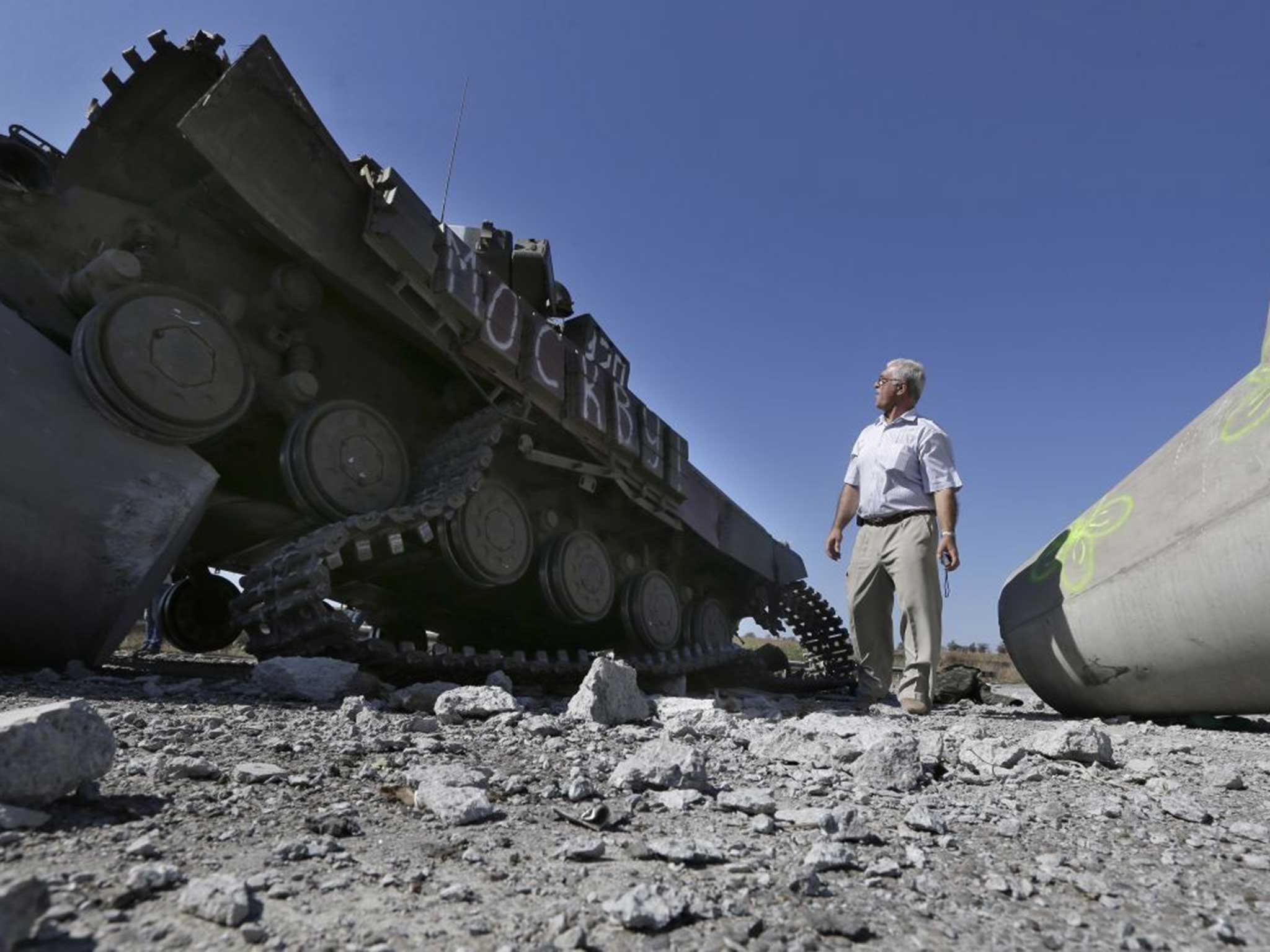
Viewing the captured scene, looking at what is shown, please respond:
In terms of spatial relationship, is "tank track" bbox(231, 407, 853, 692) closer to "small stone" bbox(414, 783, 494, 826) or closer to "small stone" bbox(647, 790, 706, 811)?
"small stone" bbox(414, 783, 494, 826)

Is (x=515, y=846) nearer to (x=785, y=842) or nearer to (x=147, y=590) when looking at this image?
(x=785, y=842)

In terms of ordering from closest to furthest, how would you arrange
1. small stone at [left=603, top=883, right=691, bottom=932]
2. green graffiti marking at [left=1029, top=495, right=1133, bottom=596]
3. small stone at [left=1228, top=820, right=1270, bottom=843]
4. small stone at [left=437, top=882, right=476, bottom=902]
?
small stone at [left=603, top=883, right=691, bottom=932] → small stone at [left=437, top=882, right=476, bottom=902] → small stone at [left=1228, top=820, right=1270, bottom=843] → green graffiti marking at [left=1029, top=495, right=1133, bottom=596]

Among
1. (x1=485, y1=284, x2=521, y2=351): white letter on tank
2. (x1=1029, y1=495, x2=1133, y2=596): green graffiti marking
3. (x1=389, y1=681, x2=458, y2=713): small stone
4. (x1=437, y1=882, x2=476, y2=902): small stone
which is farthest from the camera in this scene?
(x1=485, y1=284, x2=521, y2=351): white letter on tank

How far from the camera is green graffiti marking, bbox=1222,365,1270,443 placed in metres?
4.19

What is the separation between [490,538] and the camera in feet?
21.7

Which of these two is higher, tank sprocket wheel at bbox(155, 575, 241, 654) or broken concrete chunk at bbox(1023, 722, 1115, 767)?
tank sprocket wheel at bbox(155, 575, 241, 654)

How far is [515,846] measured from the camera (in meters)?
1.84

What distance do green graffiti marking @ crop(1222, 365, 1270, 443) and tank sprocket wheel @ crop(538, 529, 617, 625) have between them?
4.73 meters

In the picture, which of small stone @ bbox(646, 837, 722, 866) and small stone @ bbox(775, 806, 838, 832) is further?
small stone @ bbox(775, 806, 838, 832)

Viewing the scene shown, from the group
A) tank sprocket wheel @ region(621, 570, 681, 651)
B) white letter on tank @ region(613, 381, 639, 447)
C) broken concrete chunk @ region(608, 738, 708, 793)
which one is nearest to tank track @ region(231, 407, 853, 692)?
tank sprocket wheel @ region(621, 570, 681, 651)

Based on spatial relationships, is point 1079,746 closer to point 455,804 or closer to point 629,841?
point 629,841

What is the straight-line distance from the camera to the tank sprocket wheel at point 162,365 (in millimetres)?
4344

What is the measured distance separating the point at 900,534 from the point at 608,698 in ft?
7.93

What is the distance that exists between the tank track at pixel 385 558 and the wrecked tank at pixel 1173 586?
3.33 m
